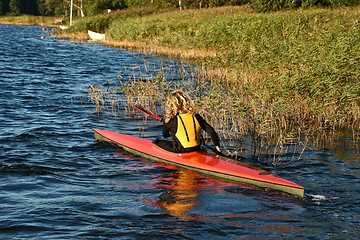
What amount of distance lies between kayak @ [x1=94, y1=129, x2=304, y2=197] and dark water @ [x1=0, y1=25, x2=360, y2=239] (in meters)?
0.13

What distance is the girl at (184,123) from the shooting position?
600cm

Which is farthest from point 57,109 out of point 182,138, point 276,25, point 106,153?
point 276,25

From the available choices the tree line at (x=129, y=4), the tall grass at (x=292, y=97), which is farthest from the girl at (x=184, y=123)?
the tree line at (x=129, y=4)

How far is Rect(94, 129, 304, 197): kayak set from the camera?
5258 mm

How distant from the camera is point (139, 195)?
16.9 ft

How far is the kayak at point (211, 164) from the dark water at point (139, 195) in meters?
0.13

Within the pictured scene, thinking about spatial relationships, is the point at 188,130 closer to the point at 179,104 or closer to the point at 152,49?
the point at 179,104

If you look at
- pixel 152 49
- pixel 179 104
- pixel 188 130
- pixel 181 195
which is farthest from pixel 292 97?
pixel 152 49

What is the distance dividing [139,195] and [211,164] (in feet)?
4.19

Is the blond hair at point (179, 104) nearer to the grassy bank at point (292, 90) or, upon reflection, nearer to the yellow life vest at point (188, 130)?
the yellow life vest at point (188, 130)

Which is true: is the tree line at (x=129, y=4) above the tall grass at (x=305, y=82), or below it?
above

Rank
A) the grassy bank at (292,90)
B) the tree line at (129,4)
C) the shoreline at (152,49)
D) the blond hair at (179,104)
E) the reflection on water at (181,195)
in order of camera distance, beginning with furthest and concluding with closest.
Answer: the tree line at (129,4), the shoreline at (152,49), the grassy bank at (292,90), the blond hair at (179,104), the reflection on water at (181,195)

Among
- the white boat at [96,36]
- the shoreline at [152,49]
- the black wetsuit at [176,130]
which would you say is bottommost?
the black wetsuit at [176,130]

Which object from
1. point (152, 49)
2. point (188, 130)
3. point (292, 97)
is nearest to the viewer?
point (188, 130)
